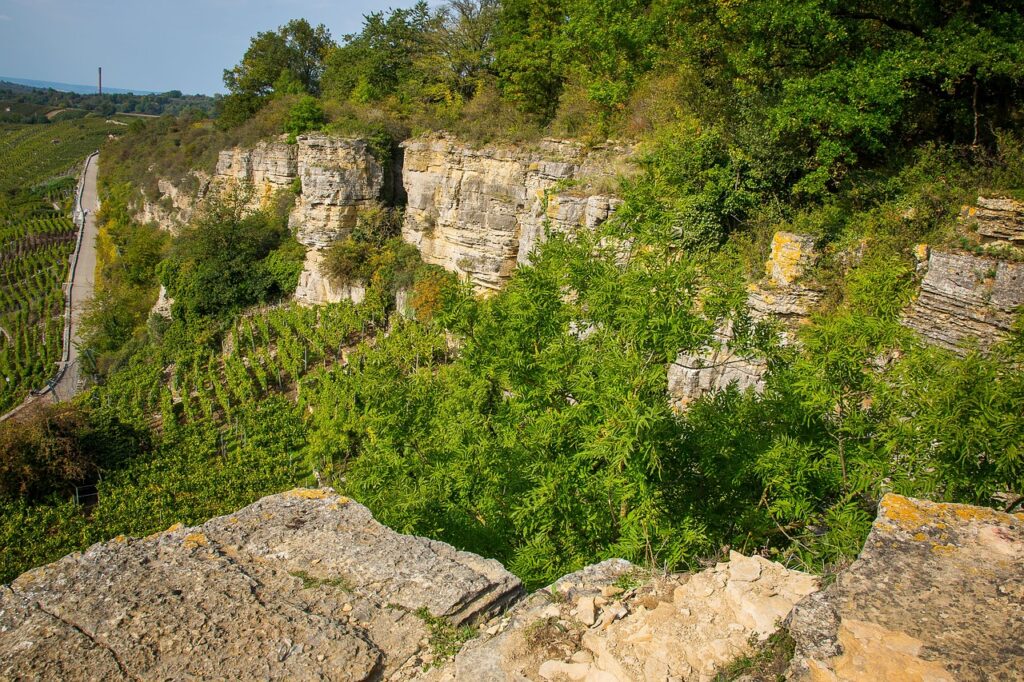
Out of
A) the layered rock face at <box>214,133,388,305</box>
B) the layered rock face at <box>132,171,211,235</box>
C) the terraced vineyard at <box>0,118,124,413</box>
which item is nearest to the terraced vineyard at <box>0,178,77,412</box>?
the terraced vineyard at <box>0,118,124,413</box>

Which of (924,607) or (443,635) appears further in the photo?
(443,635)

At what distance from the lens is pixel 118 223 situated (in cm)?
3738

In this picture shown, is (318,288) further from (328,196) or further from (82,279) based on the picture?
(82,279)

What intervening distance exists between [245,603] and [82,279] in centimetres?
4573

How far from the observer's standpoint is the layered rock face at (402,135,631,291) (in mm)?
14328

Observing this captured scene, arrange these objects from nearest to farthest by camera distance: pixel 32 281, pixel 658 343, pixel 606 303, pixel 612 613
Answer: pixel 612 613 < pixel 658 343 < pixel 606 303 < pixel 32 281

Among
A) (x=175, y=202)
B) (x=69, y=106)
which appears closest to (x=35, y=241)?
(x=175, y=202)

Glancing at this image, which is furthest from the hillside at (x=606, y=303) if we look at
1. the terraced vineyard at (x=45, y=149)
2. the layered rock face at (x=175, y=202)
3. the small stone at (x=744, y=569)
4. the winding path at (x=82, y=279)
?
the terraced vineyard at (x=45, y=149)

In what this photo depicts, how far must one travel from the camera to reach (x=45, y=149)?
64375 mm

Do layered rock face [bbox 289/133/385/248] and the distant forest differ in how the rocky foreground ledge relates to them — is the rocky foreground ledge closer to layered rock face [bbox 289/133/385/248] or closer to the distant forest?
layered rock face [bbox 289/133/385/248]

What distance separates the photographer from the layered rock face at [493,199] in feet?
47.0

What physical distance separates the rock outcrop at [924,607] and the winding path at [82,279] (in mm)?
30084

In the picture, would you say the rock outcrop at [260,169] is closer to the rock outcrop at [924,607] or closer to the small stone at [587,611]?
the small stone at [587,611]

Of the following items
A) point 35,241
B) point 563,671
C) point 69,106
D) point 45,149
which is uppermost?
point 69,106
